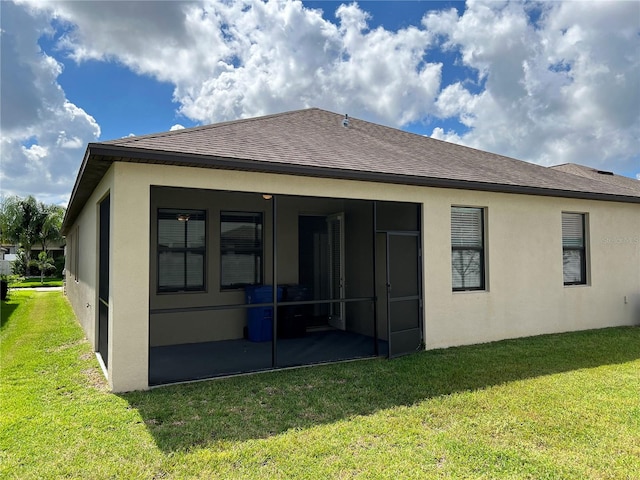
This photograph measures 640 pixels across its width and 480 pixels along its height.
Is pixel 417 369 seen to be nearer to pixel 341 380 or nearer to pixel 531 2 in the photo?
pixel 341 380

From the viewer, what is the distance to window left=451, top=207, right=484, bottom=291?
720cm

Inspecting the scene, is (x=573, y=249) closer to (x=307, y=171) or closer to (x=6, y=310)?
(x=307, y=171)

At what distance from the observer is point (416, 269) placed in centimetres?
691

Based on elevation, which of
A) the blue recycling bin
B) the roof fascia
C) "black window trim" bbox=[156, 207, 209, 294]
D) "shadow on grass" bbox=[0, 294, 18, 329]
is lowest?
"shadow on grass" bbox=[0, 294, 18, 329]

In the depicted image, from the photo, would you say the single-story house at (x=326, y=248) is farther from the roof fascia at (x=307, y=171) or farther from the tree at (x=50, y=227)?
the tree at (x=50, y=227)

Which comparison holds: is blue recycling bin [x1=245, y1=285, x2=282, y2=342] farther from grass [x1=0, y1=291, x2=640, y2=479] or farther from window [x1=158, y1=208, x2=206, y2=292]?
grass [x1=0, y1=291, x2=640, y2=479]

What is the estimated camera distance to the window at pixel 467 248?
7199mm

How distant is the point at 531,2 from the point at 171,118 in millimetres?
12017

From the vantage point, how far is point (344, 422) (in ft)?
12.6

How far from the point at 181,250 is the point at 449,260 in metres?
4.91

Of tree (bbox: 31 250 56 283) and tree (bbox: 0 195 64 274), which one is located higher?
tree (bbox: 0 195 64 274)

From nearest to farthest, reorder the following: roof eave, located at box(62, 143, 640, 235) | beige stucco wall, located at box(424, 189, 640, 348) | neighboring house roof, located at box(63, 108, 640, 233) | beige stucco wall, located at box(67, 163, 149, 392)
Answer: roof eave, located at box(62, 143, 640, 235) → beige stucco wall, located at box(67, 163, 149, 392) → neighboring house roof, located at box(63, 108, 640, 233) → beige stucco wall, located at box(424, 189, 640, 348)

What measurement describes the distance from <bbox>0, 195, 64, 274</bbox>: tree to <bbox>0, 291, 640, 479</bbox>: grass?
3253 cm

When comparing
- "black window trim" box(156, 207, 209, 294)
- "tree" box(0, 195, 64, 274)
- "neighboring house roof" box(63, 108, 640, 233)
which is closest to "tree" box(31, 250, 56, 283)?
"tree" box(0, 195, 64, 274)
